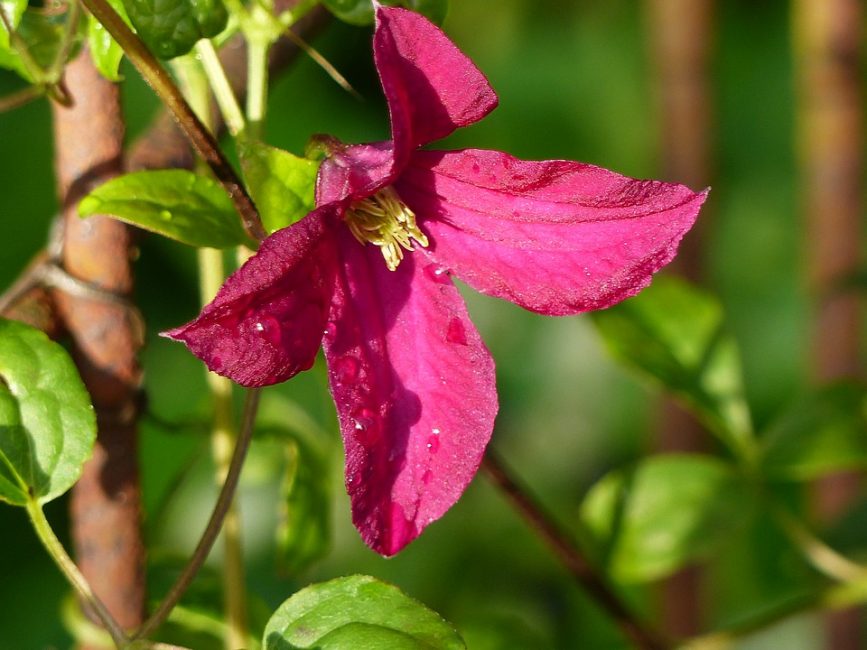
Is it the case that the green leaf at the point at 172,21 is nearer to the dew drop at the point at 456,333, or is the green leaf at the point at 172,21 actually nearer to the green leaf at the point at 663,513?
the dew drop at the point at 456,333

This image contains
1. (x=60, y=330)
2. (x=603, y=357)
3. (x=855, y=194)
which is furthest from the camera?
(x=603, y=357)

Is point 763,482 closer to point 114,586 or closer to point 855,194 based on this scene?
point 114,586

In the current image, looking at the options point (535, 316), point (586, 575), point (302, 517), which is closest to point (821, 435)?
point (586, 575)

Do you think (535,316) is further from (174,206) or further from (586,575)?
(174,206)

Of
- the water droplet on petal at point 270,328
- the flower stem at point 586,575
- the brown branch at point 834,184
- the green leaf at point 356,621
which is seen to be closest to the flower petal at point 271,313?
the water droplet on petal at point 270,328

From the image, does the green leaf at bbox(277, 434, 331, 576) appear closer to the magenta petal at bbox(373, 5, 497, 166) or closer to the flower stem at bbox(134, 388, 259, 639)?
the flower stem at bbox(134, 388, 259, 639)

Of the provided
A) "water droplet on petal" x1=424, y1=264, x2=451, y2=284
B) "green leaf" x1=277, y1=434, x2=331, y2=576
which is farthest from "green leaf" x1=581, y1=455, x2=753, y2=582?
"water droplet on petal" x1=424, y1=264, x2=451, y2=284

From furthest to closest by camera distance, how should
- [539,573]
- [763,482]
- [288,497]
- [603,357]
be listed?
[603,357], [539,573], [763,482], [288,497]

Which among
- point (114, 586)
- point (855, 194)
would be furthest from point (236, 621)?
point (855, 194)
